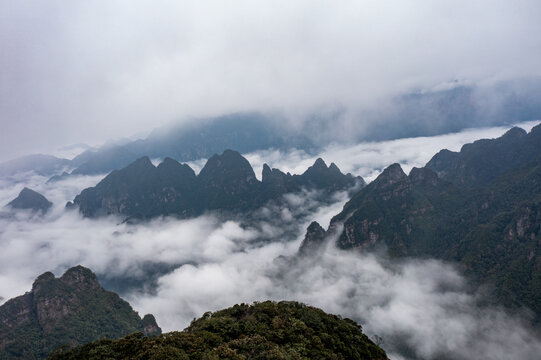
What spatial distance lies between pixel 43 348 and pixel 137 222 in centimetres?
11188

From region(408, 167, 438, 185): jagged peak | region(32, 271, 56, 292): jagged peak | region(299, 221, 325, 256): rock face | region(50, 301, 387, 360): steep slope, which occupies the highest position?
region(408, 167, 438, 185): jagged peak

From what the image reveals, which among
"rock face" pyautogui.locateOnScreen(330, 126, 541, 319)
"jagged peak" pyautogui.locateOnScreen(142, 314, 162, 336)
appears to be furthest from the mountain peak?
"jagged peak" pyautogui.locateOnScreen(142, 314, 162, 336)

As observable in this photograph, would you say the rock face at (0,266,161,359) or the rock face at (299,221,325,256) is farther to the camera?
the rock face at (299,221,325,256)

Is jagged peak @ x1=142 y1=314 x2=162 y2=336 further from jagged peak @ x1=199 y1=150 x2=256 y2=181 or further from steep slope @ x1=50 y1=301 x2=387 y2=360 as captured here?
jagged peak @ x1=199 y1=150 x2=256 y2=181

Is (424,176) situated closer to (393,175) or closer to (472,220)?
(393,175)

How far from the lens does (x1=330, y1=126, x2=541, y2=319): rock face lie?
278 ft

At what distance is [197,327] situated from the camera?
29828mm

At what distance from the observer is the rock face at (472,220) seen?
278 feet

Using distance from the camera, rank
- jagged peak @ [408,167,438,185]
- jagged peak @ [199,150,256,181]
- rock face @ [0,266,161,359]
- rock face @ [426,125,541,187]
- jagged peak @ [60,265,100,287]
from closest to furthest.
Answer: rock face @ [0,266,161,359], jagged peak @ [60,265,100,287], jagged peak @ [408,167,438,185], rock face @ [426,125,541,187], jagged peak @ [199,150,256,181]

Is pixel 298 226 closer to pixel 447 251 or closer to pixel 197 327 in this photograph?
pixel 447 251

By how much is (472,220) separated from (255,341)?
4703 inches

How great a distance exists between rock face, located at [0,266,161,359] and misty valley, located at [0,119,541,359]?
1.23 feet

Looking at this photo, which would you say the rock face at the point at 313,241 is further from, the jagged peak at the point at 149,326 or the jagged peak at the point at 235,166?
the jagged peak at the point at 235,166

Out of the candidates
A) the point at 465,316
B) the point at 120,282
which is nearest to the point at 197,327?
the point at 465,316
